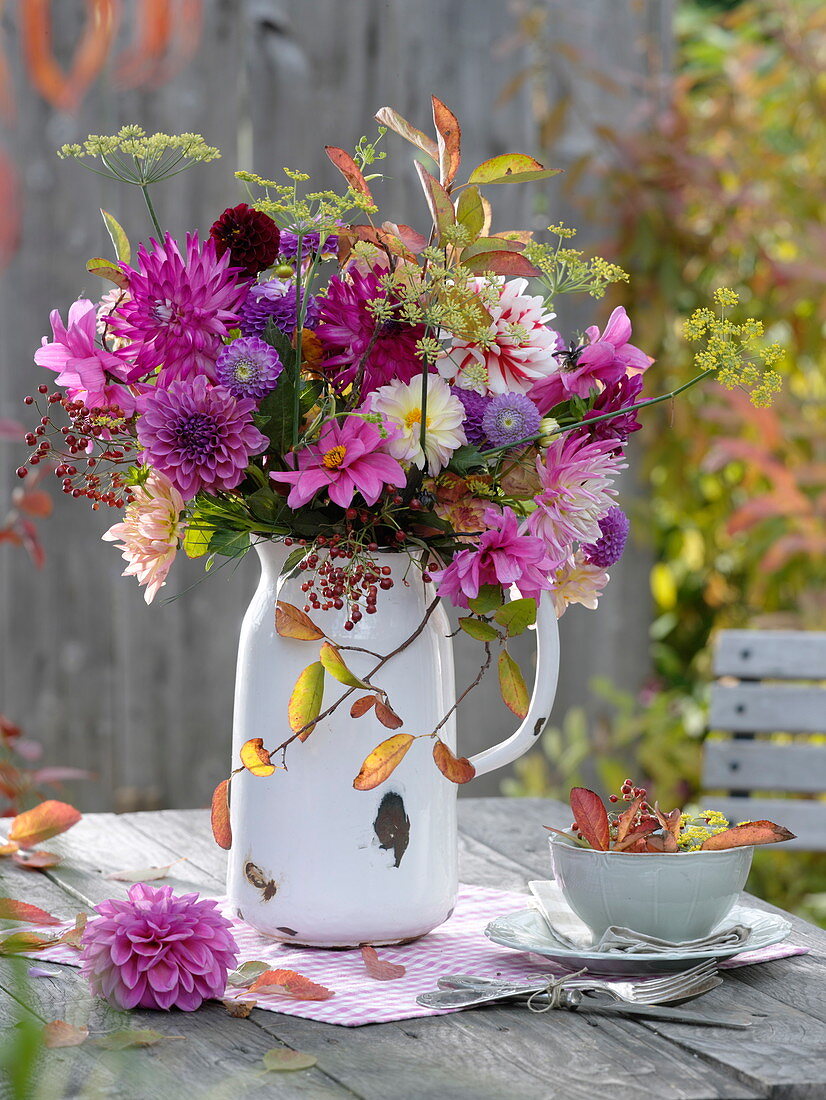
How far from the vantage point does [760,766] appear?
6.01ft

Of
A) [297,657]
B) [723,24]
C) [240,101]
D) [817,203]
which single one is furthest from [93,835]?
[723,24]

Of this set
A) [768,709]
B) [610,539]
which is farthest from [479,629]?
[768,709]

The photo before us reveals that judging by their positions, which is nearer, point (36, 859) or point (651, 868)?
point (651, 868)

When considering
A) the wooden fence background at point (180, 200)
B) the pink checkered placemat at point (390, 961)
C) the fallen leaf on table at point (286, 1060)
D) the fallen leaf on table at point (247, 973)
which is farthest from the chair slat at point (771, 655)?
the fallen leaf on table at point (286, 1060)

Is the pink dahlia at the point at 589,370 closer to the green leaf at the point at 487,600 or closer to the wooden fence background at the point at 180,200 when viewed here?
the green leaf at the point at 487,600

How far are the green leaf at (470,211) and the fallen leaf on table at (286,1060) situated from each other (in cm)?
50

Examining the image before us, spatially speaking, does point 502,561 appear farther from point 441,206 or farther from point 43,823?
point 43,823

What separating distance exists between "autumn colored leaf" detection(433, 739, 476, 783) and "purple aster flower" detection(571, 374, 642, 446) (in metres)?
0.23

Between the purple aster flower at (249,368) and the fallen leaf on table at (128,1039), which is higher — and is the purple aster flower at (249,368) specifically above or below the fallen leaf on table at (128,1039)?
above

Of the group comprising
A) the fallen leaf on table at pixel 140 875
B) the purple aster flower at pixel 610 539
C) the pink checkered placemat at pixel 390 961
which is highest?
the purple aster flower at pixel 610 539

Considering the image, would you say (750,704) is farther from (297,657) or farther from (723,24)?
(723,24)

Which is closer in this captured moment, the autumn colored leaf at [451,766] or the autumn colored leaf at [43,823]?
the autumn colored leaf at [451,766]

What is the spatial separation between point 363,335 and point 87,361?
183mm

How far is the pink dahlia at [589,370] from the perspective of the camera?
91 centimetres
